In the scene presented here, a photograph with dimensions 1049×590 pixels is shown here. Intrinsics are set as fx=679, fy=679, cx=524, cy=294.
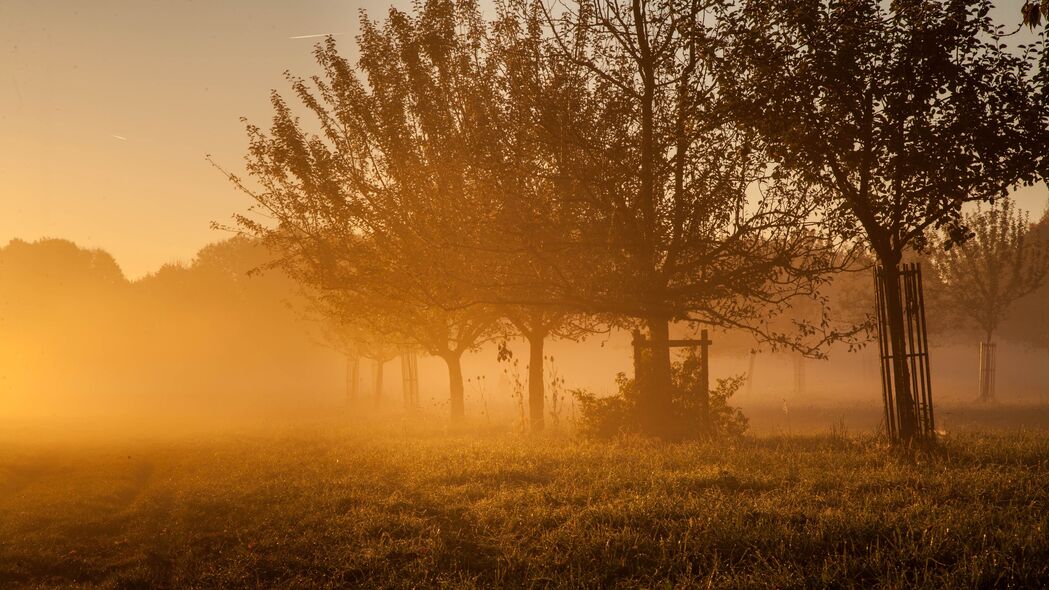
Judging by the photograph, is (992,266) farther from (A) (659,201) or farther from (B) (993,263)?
(A) (659,201)

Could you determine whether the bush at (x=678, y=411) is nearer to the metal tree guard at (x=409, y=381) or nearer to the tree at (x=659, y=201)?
the tree at (x=659, y=201)

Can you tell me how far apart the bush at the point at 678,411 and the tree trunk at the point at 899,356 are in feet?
15.0

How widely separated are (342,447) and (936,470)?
13417 mm

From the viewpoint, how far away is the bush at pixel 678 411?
1555cm

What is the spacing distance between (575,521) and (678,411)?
8420mm

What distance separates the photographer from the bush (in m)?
15.6

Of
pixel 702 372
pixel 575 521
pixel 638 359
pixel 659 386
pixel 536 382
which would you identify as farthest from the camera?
pixel 536 382

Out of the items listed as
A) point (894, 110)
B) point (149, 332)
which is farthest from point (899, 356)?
point (149, 332)

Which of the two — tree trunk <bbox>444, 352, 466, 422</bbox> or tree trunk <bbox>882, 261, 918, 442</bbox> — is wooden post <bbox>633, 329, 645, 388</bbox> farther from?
tree trunk <bbox>444, 352, 466, 422</bbox>

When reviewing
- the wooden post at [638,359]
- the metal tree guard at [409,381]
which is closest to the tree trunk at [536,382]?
the wooden post at [638,359]

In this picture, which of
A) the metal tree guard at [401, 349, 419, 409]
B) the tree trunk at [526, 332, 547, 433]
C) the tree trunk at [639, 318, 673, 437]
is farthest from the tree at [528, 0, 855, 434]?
the metal tree guard at [401, 349, 419, 409]

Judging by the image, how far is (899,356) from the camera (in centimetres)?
1090

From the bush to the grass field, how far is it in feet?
6.28

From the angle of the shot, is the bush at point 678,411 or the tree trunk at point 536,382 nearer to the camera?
the bush at point 678,411
